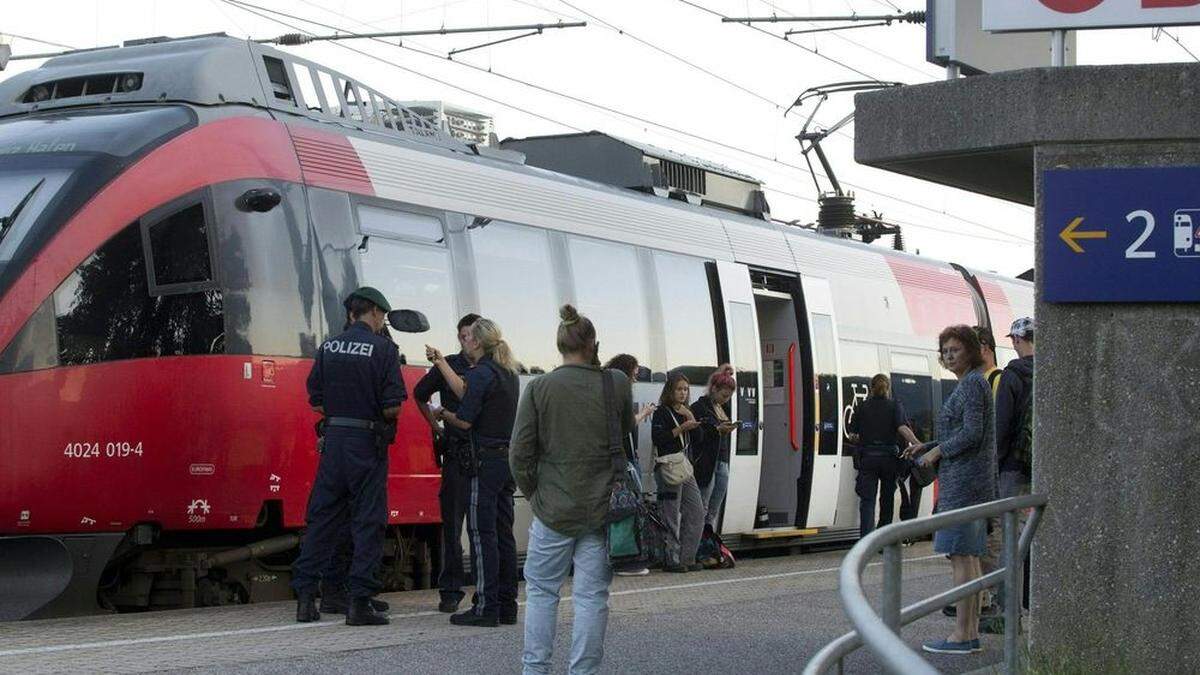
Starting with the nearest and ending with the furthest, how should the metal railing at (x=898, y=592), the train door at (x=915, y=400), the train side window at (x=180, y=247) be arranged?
the metal railing at (x=898, y=592)
the train side window at (x=180, y=247)
the train door at (x=915, y=400)

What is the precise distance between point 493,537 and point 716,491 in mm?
6145

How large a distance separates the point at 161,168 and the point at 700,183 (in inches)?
309

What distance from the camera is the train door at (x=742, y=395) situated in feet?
55.2

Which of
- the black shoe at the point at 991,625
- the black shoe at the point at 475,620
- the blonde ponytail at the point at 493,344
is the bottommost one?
the black shoe at the point at 991,625

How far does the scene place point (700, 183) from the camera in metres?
18.0

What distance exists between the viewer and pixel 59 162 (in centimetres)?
1094

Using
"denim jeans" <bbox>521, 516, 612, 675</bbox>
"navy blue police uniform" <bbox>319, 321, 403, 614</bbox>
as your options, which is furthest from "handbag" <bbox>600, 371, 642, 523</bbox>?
"navy blue police uniform" <bbox>319, 321, 403, 614</bbox>

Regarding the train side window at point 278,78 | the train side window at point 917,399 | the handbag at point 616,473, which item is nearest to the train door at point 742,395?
the train side window at point 917,399

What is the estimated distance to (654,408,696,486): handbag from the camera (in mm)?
15164

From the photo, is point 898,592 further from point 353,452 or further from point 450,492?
point 450,492

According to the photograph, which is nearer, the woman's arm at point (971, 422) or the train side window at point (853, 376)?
the woman's arm at point (971, 422)

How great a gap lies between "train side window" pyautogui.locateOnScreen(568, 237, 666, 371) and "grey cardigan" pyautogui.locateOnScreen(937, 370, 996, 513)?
5058 millimetres

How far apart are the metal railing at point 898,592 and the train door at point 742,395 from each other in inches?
368

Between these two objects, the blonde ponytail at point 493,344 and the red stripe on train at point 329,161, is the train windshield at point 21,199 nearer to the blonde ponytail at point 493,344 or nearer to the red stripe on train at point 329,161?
the red stripe on train at point 329,161
